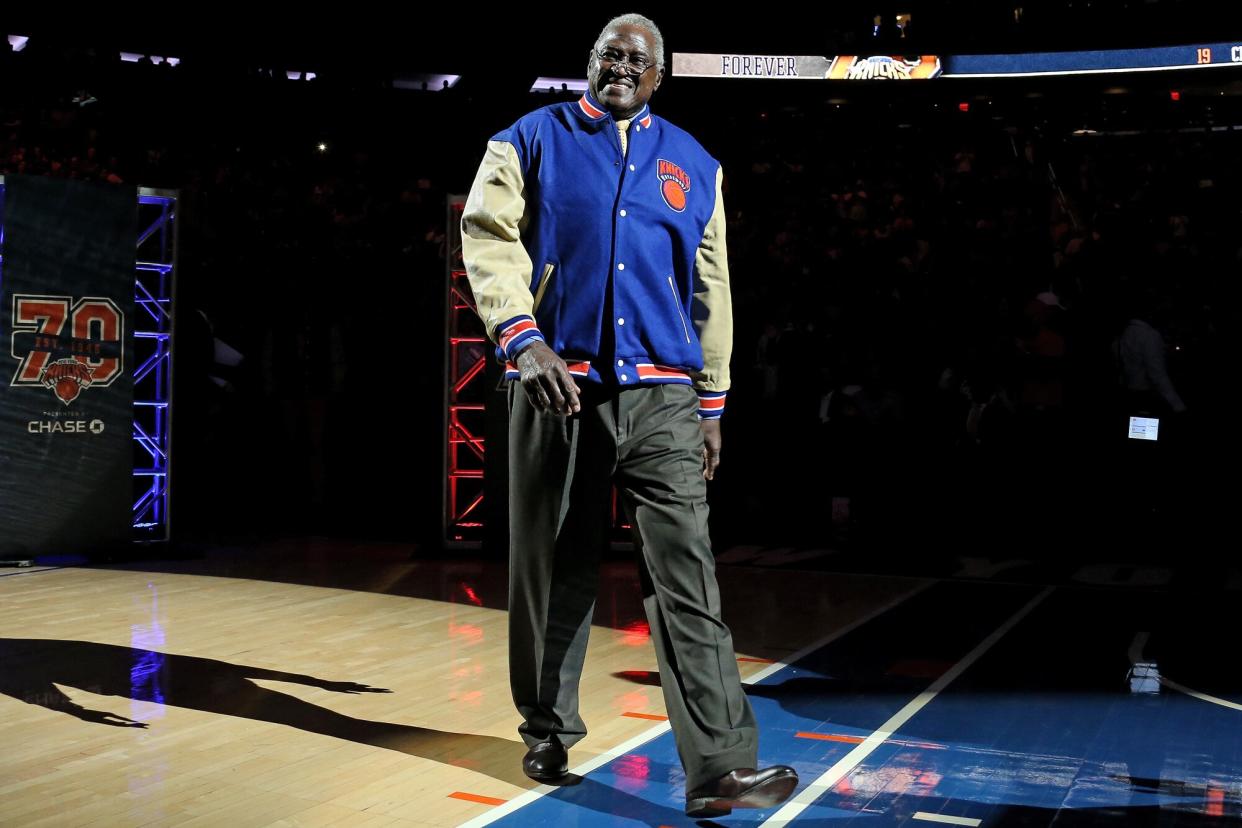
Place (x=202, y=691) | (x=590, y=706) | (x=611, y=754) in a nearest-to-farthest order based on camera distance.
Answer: (x=611, y=754), (x=590, y=706), (x=202, y=691)

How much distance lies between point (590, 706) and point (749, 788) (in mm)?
1527

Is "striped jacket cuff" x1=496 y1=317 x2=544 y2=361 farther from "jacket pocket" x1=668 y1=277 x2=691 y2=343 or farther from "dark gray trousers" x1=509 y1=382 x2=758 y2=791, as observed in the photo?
"jacket pocket" x1=668 y1=277 x2=691 y2=343

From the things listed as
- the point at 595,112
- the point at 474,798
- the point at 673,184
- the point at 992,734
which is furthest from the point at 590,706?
the point at 595,112

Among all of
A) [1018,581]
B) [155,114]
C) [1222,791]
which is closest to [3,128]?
[155,114]

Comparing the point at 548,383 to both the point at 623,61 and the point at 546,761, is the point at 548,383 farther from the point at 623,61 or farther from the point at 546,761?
the point at 546,761

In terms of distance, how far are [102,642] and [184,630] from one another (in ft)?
1.35

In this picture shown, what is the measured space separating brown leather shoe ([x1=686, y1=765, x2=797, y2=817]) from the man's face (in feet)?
5.57

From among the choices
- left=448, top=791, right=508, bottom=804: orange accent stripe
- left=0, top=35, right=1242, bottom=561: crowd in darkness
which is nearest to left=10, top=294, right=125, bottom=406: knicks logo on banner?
left=0, top=35, right=1242, bottom=561: crowd in darkness

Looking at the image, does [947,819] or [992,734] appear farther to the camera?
[992,734]

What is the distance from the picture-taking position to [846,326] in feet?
34.5

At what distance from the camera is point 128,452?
8242mm

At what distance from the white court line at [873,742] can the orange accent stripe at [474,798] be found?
703mm

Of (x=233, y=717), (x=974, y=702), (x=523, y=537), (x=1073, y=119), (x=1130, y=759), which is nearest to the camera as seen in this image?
(x=523, y=537)

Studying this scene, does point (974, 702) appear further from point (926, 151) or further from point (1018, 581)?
point (926, 151)
